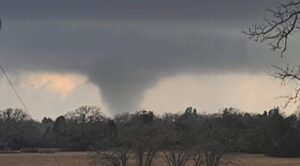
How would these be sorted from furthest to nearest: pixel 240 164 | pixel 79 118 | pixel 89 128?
1. pixel 79 118
2. pixel 89 128
3. pixel 240 164

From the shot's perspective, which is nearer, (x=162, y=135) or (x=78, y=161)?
(x=162, y=135)

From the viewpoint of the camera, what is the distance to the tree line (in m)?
75.3

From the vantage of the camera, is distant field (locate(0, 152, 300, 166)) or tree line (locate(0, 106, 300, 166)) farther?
distant field (locate(0, 152, 300, 166))

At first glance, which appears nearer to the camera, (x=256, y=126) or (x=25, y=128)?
(x=256, y=126)

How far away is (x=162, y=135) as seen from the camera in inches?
3051

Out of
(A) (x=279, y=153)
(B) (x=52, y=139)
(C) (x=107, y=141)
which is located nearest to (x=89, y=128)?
(B) (x=52, y=139)

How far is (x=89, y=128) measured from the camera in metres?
135

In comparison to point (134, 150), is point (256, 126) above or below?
above

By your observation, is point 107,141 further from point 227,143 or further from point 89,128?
point 89,128

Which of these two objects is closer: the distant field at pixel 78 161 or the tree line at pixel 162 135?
the tree line at pixel 162 135

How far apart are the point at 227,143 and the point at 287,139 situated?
4561cm

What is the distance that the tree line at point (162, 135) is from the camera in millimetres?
75312

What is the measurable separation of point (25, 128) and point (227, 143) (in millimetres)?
77167

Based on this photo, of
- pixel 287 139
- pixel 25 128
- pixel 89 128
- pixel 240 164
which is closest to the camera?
pixel 240 164
